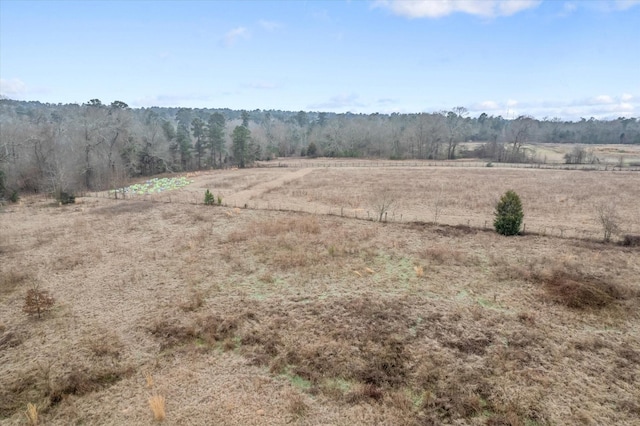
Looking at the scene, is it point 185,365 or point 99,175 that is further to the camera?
point 99,175

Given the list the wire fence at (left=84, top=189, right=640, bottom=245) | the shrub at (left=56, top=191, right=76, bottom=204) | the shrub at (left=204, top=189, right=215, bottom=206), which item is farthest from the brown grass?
the shrub at (left=56, top=191, right=76, bottom=204)

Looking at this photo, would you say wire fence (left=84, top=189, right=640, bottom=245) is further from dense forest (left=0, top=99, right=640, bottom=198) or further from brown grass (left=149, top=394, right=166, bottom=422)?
brown grass (left=149, top=394, right=166, bottom=422)

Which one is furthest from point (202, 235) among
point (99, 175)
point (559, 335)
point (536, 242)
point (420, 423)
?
point (99, 175)

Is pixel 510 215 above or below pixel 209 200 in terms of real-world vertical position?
above

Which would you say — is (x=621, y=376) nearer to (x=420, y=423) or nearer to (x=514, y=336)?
(x=514, y=336)

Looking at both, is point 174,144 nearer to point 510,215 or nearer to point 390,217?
point 390,217

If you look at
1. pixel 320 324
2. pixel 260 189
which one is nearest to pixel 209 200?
pixel 260 189

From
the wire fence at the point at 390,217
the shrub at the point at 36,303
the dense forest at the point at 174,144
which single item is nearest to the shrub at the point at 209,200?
the wire fence at the point at 390,217
